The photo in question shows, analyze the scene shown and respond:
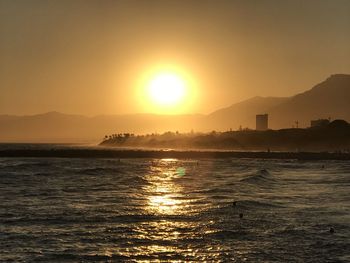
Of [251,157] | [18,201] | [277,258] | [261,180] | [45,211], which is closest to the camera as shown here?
[277,258]

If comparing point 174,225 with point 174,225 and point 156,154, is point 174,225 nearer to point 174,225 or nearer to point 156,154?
point 174,225

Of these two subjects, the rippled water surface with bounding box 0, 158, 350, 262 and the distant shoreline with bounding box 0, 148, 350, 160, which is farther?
the distant shoreline with bounding box 0, 148, 350, 160

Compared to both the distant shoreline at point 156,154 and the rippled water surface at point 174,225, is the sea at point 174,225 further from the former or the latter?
the distant shoreline at point 156,154

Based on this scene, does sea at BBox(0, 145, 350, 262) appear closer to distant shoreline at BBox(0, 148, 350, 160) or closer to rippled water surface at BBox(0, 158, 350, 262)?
rippled water surface at BBox(0, 158, 350, 262)

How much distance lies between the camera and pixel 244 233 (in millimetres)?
35312

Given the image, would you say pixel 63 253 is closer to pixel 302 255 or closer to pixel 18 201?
pixel 302 255

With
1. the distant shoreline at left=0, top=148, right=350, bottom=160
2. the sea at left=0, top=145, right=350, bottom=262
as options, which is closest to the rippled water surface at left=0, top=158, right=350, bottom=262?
the sea at left=0, top=145, right=350, bottom=262

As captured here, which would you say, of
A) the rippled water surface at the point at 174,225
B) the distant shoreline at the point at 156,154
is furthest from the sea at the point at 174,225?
the distant shoreline at the point at 156,154

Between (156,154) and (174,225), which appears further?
(156,154)

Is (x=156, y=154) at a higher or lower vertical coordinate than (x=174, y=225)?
higher

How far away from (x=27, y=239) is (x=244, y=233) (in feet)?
48.2

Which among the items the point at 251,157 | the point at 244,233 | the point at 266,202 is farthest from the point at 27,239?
the point at 251,157

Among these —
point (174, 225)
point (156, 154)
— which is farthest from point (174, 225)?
point (156, 154)

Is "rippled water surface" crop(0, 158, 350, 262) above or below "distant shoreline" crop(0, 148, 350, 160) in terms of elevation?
Result: below
